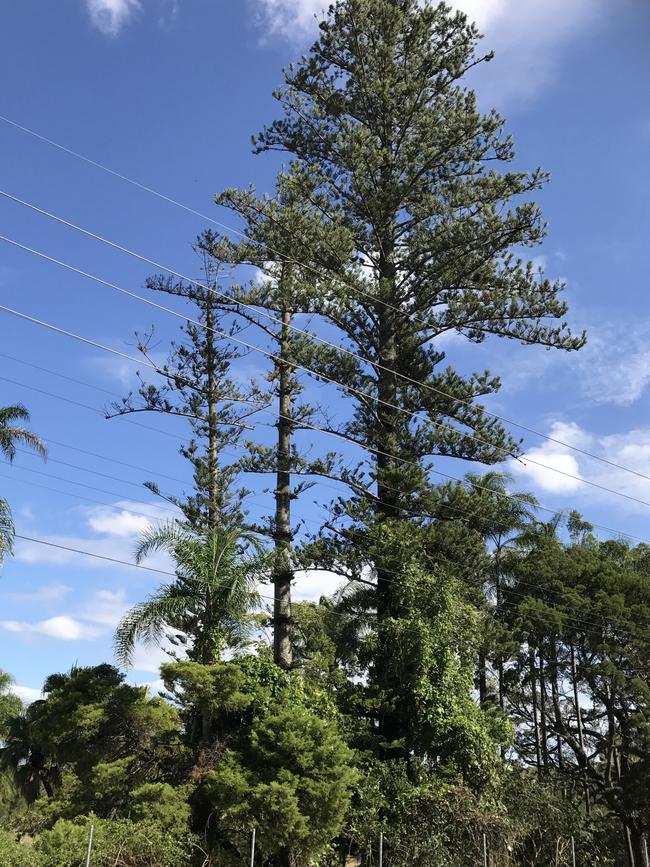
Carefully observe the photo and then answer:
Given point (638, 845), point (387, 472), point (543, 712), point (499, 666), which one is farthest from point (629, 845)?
point (387, 472)

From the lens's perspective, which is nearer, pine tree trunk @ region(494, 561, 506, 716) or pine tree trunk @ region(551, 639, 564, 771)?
pine tree trunk @ region(494, 561, 506, 716)

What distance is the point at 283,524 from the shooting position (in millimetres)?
19078

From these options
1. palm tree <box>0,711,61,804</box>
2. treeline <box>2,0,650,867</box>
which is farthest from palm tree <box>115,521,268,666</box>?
palm tree <box>0,711,61,804</box>

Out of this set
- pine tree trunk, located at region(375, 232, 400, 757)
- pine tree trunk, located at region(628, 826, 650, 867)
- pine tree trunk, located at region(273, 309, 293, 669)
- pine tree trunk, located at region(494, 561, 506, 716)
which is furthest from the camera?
pine tree trunk, located at region(494, 561, 506, 716)

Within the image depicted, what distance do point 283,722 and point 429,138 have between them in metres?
13.1

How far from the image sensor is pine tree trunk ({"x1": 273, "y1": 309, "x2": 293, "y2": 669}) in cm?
1753

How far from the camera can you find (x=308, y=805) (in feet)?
39.8

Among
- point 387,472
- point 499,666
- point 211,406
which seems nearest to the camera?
point 387,472

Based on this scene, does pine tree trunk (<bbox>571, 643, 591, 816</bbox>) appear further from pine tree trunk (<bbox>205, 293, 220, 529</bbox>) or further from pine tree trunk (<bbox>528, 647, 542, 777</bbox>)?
pine tree trunk (<bbox>205, 293, 220, 529</bbox>)

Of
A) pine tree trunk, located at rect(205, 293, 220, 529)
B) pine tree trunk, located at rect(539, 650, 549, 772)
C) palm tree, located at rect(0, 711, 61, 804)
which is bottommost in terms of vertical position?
→ palm tree, located at rect(0, 711, 61, 804)

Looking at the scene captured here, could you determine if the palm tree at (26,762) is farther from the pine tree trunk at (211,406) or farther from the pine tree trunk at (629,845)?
the pine tree trunk at (629,845)

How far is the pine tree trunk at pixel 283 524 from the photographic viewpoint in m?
17.5

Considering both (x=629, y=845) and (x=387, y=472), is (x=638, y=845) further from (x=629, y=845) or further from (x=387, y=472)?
(x=387, y=472)

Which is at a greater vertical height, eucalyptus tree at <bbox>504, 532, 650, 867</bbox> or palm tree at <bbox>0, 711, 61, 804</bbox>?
eucalyptus tree at <bbox>504, 532, 650, 867</bbox>
